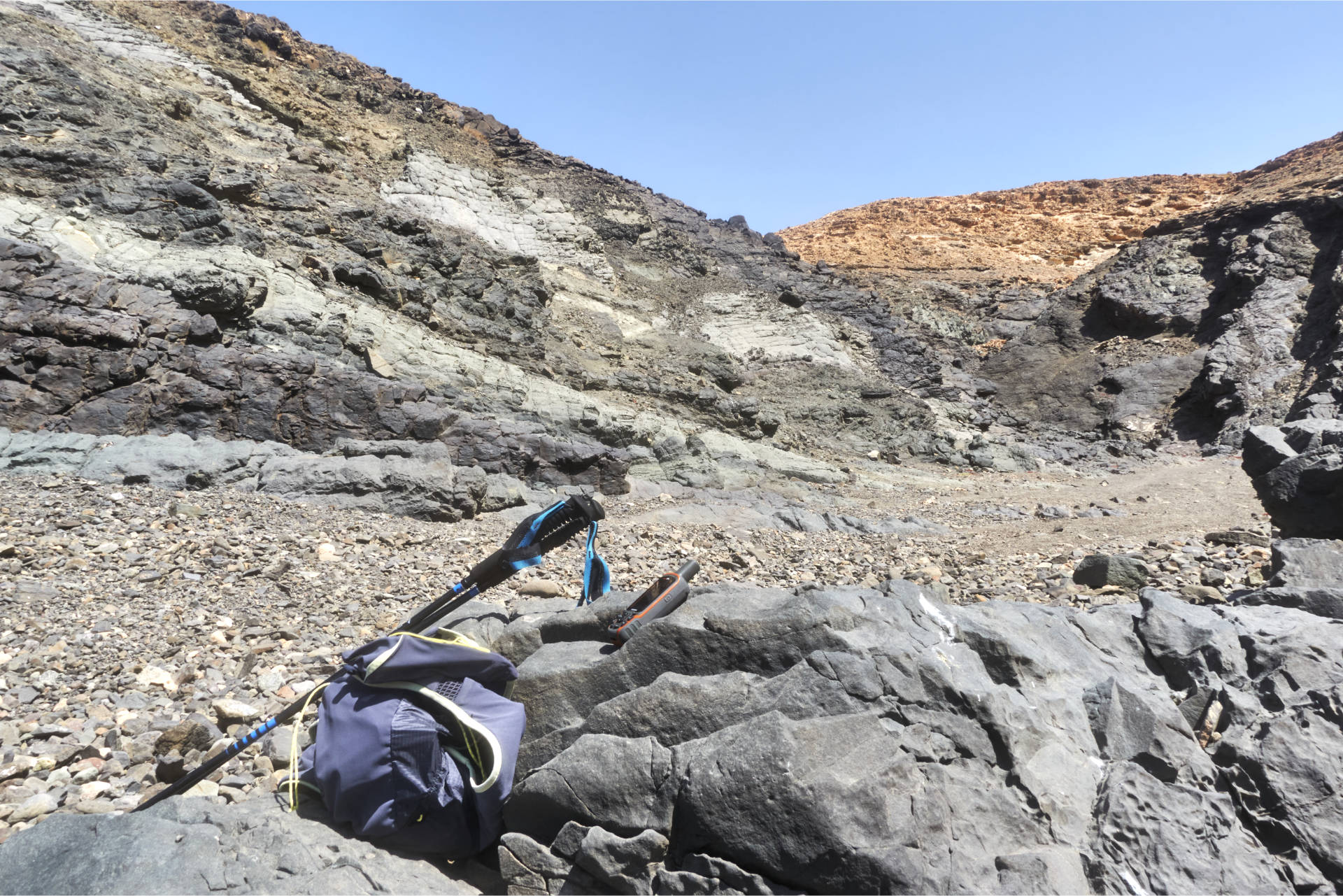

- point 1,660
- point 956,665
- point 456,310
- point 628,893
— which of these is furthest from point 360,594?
point 456,310

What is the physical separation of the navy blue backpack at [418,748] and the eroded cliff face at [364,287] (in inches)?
277

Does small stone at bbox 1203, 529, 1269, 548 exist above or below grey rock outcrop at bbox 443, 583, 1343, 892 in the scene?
below

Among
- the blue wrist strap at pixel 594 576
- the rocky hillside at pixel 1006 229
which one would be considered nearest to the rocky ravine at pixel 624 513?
the blue wrist strap at pixel 594 576

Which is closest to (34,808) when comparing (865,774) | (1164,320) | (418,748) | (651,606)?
(418,748)

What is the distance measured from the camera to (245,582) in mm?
4820

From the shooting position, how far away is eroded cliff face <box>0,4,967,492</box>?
8586 millimetres

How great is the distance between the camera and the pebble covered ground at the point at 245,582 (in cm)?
294

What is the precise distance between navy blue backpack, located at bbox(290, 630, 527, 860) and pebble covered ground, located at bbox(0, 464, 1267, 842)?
503 mm

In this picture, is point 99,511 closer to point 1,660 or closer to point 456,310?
point 1,660

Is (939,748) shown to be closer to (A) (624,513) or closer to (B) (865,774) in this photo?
(B) (865,774)

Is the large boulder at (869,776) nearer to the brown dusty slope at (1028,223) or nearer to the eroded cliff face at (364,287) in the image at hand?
the eroded cliff face at (364,287)

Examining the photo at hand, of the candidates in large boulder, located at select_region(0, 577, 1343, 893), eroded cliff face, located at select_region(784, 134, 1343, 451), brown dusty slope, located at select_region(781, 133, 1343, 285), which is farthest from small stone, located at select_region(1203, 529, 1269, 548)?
→ brown dusty slope, located at select_region(781, 133, 1343, 285)

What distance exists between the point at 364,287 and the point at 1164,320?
2261cm

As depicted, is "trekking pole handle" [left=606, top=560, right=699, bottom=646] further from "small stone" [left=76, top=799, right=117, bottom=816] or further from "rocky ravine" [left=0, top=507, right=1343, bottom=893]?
"small stone" [left=76, top=799, right=117, bottom=816]
